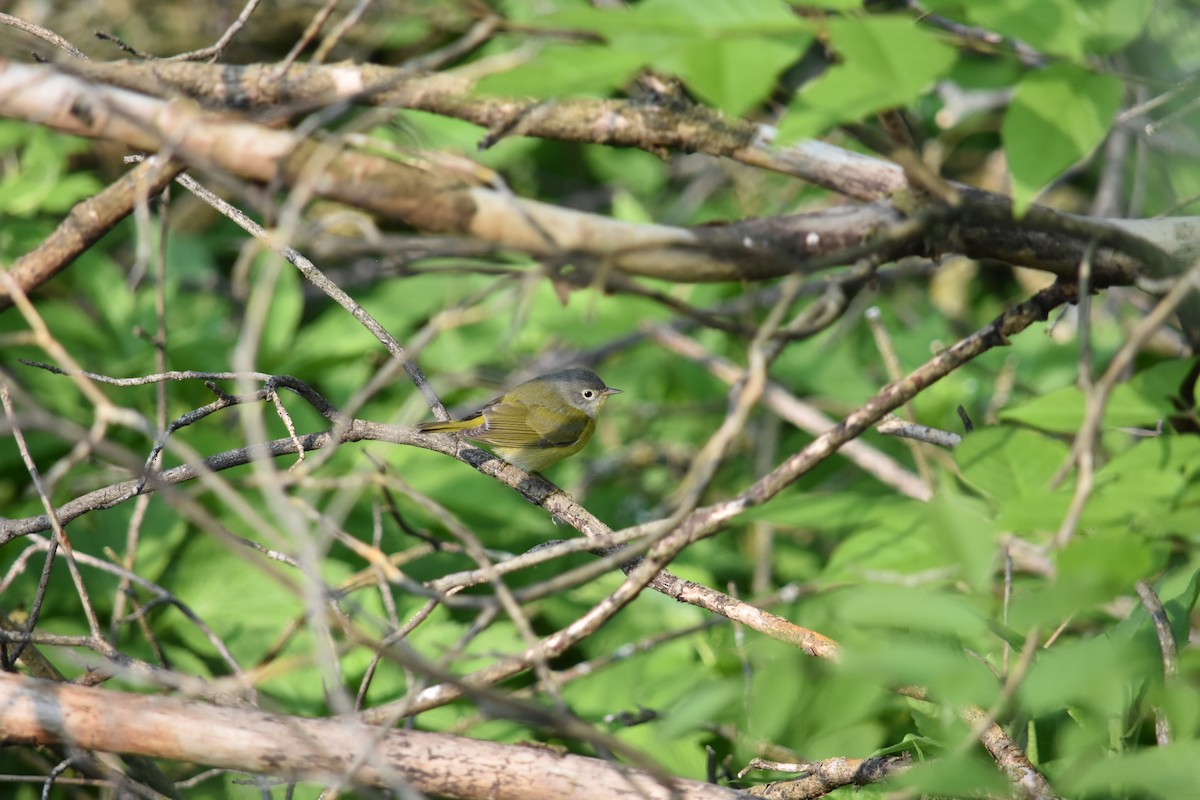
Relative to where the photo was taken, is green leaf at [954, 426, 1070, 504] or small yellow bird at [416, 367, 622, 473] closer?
green leaf at [954, 426, 1070, 504]

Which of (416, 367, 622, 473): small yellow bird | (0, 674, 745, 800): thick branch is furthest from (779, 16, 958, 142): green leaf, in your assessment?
(416, 367, 622, 473): small yellow bird

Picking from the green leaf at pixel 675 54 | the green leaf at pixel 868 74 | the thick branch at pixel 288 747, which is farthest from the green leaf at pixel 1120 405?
the thick branch at pixel 288 747

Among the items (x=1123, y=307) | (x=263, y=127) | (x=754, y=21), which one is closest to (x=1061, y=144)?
(x=754, y=21)

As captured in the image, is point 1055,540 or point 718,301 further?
point 718,301

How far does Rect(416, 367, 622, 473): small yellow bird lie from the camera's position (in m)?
5.58

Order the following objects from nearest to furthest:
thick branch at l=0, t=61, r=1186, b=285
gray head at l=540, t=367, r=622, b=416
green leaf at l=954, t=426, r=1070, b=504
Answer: green leaf at l=954, t=426, r=1070, b=504
thick branch at l=0, t=61, r=1186, b=285
gray head at l=540, t=367, r=622, b=416

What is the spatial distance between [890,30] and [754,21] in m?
0.20

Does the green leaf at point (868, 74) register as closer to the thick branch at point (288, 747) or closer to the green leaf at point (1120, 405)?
the green leaf at point (1120, 405)

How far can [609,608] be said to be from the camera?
1.98 m

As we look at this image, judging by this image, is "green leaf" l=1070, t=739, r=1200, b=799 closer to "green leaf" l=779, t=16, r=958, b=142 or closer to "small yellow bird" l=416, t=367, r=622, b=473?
"green leaf" l=779, t=16, r=958, b=142

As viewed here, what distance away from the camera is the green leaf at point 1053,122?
5.04 ft

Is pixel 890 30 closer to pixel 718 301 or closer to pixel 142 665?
pixel 142 665

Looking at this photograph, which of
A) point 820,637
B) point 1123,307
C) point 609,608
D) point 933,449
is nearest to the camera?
point 609,608

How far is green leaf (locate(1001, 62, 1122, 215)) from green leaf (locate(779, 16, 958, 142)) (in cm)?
18
